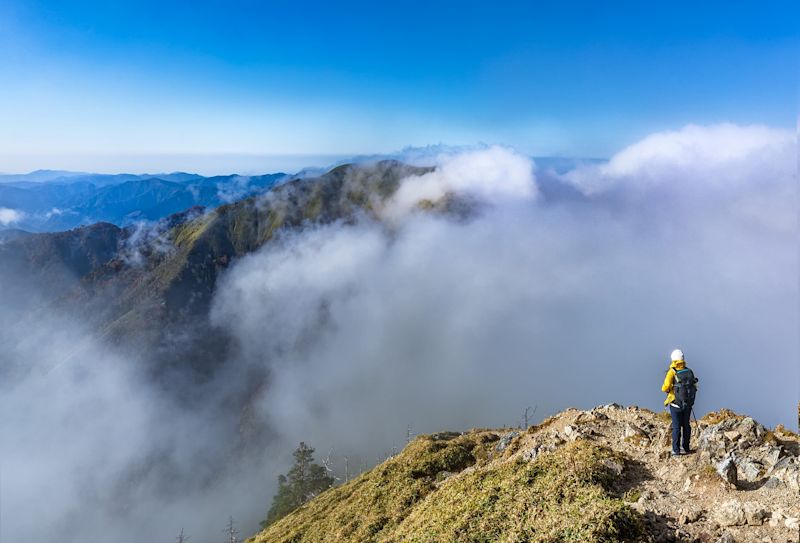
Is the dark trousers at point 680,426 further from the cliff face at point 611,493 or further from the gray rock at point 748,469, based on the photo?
the gray rock at point 748,469

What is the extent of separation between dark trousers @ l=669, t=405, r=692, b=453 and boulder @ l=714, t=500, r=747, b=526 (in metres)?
4.71

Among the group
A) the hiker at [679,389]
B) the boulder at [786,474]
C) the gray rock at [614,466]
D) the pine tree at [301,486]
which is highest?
the hiker at [679,389]

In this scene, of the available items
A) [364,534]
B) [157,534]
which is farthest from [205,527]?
[364,534]

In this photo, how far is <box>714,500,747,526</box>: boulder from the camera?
565 inches

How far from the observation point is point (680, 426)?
1998cm

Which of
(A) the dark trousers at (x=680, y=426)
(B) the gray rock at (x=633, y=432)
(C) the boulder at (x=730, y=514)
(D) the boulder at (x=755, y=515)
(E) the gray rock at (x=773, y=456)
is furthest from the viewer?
(B) the gray rock at (x=633, y=432)

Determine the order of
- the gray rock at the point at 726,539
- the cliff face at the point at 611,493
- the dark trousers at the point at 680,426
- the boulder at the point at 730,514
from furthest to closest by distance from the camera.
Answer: the dark trousers at the point at 680,426 → the cliff face at the point at 611,493 → the boulder at the point at 730,514 → the gray rock at the point at 726,539

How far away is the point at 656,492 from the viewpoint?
17.2m

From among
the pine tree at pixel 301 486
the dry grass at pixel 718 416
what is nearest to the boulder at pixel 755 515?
the dry grass at pixel 718 416

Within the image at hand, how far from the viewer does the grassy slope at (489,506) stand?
1529 centimetres

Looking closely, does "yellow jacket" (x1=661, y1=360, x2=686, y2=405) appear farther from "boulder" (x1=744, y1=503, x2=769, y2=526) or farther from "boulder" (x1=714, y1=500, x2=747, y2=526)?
"boulder" (x1=744, y1=503, x2=769, y2=526)

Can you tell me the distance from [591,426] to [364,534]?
16.0m

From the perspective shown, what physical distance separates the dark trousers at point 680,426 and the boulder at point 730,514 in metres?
4.71

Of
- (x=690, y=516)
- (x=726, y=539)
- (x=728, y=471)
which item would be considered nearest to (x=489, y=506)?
(x=690, y=516)
